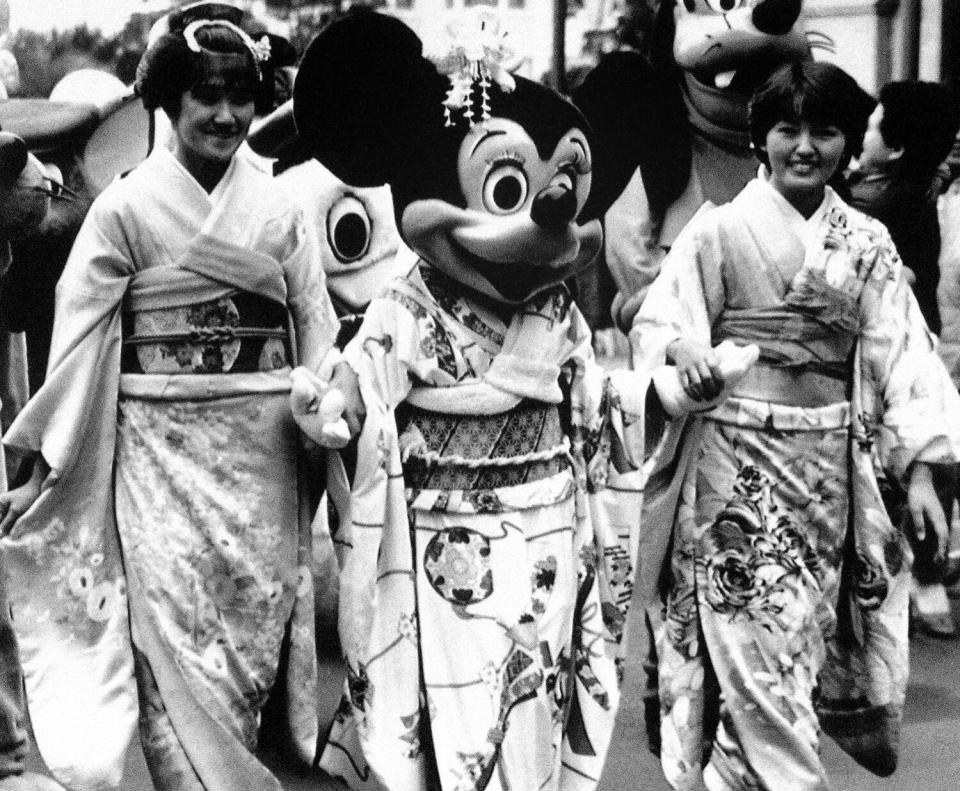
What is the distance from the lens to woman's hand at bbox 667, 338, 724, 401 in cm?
366

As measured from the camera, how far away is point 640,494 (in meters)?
3.85

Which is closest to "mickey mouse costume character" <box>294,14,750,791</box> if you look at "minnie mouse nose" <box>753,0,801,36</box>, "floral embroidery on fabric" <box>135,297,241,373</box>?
"floral embroidery on fabric" <box>135,297,241,373</box>

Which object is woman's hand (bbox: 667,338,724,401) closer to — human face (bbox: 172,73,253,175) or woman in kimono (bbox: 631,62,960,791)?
woman in kimono (bbox: 631,62,960,791)

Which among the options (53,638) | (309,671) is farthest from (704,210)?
(53,638)

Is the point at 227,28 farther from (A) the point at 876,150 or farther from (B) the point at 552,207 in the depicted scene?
(A) the point at 876,150

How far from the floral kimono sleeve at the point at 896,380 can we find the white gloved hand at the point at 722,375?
45 cm

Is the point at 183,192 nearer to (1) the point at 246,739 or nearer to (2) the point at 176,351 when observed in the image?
(2) the point at 176,351

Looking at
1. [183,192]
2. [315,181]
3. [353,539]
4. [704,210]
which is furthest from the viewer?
[315,181]

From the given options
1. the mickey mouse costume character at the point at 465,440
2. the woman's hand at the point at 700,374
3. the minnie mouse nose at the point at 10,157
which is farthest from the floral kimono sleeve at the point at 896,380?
the minnie mouse nose at the point at 10,157

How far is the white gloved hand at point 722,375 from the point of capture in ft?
12.0

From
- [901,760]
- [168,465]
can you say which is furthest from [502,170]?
[901,760]

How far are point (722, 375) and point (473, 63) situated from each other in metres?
0.93

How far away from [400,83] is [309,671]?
1.47 meters

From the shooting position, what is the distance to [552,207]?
353 cm
